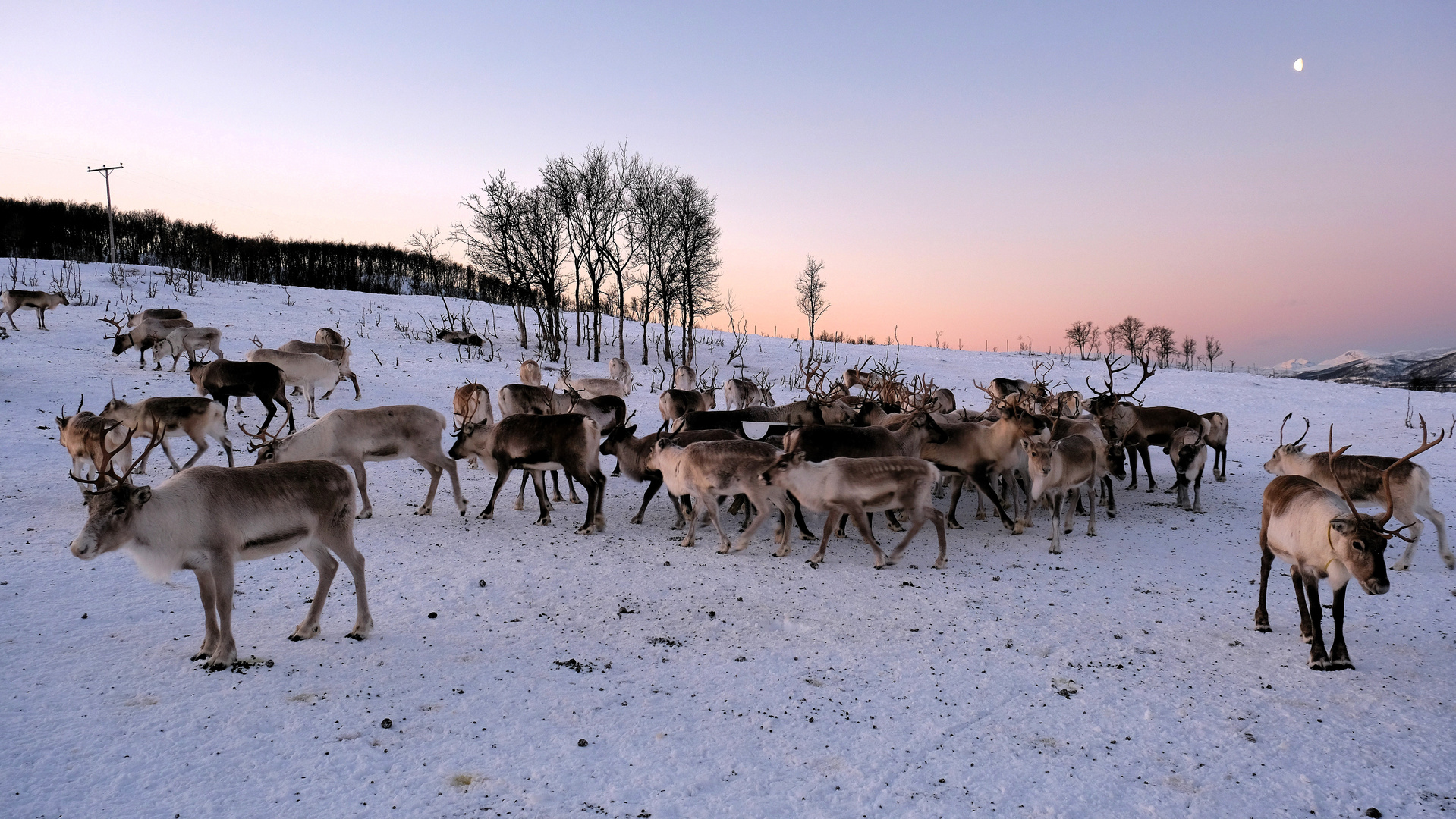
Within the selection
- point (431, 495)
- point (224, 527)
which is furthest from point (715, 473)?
point (224, 527)

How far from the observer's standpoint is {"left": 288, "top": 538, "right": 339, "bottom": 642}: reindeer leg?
4.75 metres

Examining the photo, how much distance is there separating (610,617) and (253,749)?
237 cm

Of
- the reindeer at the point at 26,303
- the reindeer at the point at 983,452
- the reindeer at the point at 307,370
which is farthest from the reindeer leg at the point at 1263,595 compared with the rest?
the reindeer at the point at 26,303

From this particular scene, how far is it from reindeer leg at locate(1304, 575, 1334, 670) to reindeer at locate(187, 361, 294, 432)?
13.0 metres

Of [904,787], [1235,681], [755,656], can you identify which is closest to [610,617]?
[755,656]

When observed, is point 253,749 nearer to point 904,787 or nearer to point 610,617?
point 610,617

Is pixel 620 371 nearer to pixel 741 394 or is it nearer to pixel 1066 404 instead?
pixel 741 394

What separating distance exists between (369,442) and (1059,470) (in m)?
7.62

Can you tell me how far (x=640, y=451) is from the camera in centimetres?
862

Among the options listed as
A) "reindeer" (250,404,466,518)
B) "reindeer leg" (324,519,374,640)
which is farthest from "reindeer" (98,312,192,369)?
"reindeer leg" (324,519,374,640)

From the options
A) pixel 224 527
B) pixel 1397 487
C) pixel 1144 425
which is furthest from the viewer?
pixel 1144 425

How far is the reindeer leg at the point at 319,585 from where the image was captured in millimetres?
4750

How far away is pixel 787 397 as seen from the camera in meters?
21.2

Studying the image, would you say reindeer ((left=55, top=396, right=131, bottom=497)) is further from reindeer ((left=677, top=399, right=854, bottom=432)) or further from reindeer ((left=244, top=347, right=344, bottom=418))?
reindeer ((left=677, top=399, right=854, bottom=432))
